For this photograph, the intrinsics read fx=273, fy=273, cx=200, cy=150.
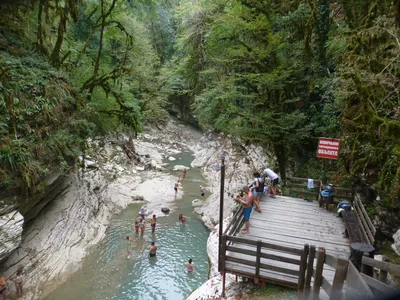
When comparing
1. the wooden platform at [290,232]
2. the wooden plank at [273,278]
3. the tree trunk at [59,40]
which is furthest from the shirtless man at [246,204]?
the tree trunk at [59,40]

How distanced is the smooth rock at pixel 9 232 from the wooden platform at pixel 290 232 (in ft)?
24.7

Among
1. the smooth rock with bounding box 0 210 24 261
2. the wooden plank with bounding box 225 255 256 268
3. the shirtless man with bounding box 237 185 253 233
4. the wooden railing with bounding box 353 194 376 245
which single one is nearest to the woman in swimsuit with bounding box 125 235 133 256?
the smooth rock with bounding box 0 210 24 261

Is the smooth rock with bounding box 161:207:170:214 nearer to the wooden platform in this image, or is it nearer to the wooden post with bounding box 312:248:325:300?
the wooden platform

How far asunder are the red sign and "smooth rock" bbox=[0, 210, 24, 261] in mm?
11498

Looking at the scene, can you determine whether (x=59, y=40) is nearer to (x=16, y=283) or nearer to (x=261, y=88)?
(x=16, y=283)

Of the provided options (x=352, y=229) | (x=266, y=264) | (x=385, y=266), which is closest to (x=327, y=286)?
(x=385, y=266)

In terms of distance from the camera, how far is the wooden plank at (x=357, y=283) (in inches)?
147

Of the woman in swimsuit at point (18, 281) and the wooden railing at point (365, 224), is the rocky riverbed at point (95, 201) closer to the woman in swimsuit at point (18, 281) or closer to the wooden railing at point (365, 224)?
the woman in swimsuit at point (18, 281)

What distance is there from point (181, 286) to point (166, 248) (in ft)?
10.6

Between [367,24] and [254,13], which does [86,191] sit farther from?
[367,24]

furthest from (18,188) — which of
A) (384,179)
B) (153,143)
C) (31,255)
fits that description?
(153,143)

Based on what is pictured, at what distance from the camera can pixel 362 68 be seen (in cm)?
818

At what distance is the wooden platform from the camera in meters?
7.24

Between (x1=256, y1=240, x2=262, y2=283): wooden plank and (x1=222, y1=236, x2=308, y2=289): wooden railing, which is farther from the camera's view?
(x1=256, y1=240, x2=262, y2=283): wooden plank
